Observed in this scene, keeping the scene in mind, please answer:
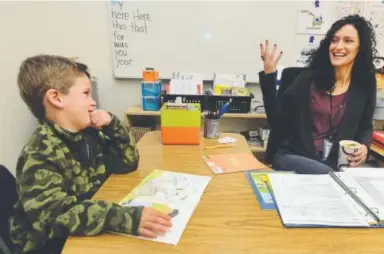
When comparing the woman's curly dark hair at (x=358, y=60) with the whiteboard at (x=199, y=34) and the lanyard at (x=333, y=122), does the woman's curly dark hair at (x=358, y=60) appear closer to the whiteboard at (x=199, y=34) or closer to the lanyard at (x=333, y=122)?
the lanyard at (x=333, y=122)

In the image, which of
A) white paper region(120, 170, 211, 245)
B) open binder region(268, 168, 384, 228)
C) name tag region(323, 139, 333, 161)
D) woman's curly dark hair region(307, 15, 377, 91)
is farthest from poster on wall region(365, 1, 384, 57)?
white paper region(120, 170, 211, 245)

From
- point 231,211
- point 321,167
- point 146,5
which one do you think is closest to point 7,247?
point 231,211

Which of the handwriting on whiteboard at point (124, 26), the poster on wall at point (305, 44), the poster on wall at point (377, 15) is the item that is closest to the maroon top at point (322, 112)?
the poster on wall at point (305, 44)

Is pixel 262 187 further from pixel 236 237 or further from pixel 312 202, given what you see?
pixel 236 237

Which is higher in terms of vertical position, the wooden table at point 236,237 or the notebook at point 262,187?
the notebook at point 262,187

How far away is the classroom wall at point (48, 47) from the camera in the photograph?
6.84ft

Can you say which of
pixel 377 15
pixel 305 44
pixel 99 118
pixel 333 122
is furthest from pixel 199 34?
pixel 99 118

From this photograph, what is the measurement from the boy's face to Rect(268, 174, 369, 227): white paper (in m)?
0.64

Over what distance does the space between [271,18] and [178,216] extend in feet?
6.88

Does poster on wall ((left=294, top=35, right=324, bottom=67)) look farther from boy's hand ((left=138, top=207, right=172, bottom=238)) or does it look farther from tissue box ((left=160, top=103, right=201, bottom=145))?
boy's hand ((left=138, top=207, right=172, bottom=238))

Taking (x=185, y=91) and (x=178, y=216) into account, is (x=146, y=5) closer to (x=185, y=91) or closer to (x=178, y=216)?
(x=185, y=91)

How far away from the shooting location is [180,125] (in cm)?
135

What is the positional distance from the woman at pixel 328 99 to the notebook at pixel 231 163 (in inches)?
14.2

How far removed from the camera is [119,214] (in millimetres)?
724
